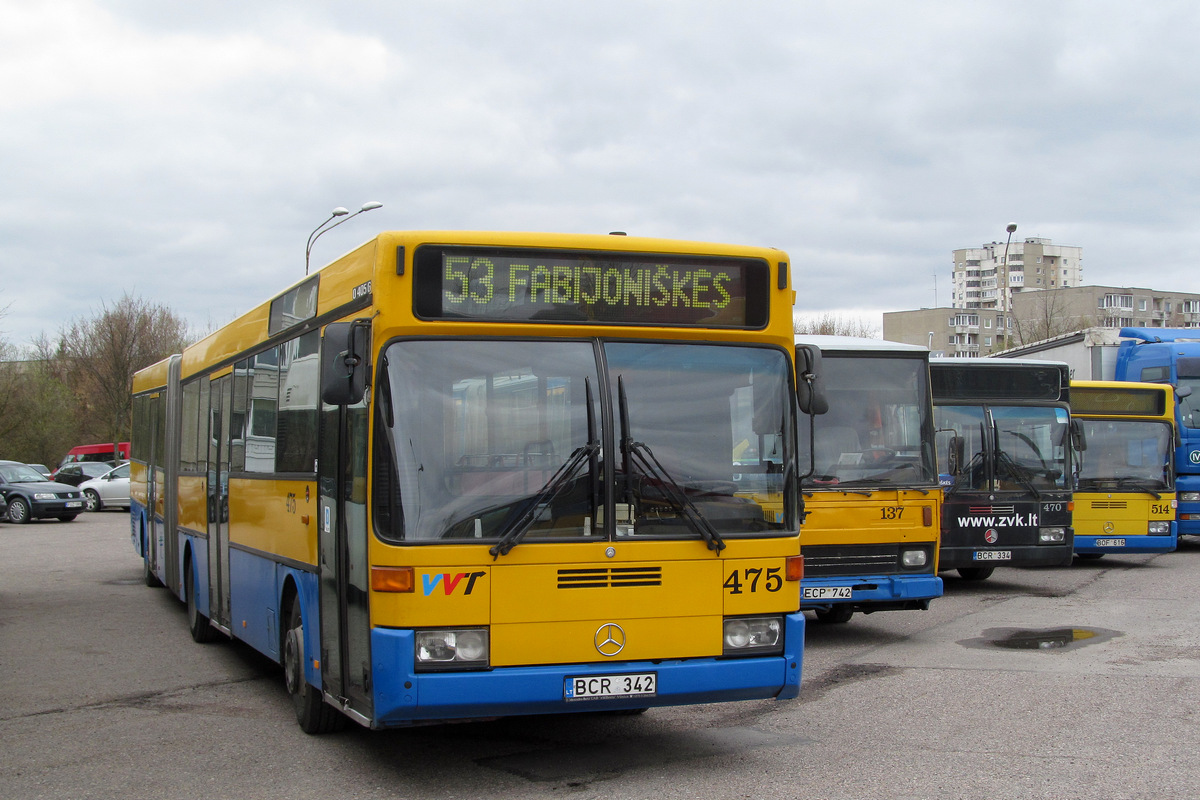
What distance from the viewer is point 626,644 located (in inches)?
241

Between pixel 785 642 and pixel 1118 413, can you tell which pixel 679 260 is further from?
pixel 1118 413

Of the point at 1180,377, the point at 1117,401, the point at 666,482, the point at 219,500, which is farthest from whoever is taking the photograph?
the point at 1180,377

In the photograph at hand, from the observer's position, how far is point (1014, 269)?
136625 millimetres

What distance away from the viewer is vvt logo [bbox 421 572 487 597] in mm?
5883

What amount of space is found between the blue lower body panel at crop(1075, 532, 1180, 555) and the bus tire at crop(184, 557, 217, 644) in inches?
526

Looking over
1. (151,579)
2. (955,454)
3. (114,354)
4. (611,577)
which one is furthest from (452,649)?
(114,354)

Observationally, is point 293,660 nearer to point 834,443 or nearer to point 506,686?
point 506,686

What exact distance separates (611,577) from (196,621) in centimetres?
718

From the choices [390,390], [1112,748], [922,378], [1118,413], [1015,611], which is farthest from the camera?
[1118,413]

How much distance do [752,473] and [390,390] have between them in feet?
6.52

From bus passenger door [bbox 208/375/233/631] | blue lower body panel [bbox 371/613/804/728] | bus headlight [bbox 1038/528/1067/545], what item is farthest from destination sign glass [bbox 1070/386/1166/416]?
blue lower body panel [bbox 371/613/804/728]

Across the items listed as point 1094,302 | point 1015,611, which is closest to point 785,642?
point 1015,611

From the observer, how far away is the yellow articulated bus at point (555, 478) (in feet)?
19.5

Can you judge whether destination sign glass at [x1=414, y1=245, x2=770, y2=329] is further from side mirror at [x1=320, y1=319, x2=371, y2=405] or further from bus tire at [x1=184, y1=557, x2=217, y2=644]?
bus tire at [x1=184, y1=557, x2=217, y2=644]
